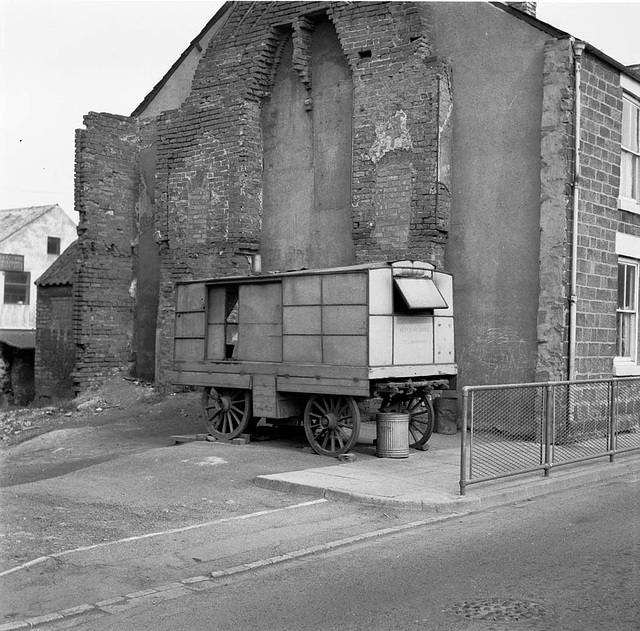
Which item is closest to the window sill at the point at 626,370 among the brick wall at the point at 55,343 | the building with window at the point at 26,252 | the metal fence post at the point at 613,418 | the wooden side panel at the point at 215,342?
the metal fence post at the point at 613,418

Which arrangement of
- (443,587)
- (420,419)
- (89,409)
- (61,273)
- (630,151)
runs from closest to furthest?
(443,587) → (420,419) → (630,151) → (89,409) → (61,273)

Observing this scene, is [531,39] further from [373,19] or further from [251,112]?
[251,112]

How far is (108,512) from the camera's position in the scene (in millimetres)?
9656

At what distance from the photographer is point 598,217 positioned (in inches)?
602

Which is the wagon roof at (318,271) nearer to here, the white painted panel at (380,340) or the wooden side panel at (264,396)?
the white painted panel at (380,340)

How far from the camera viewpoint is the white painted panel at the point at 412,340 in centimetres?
1290

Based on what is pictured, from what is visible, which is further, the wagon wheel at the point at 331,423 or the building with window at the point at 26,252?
the building with window at the point at 26,252

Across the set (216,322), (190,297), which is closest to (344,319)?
(216,322)

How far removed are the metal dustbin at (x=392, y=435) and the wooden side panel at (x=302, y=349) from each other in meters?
1.26

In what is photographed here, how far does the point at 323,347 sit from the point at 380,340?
89cm

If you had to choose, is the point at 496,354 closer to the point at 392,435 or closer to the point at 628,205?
the point at 392,435

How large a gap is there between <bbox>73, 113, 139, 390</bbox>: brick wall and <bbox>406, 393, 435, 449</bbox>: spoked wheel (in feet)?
30.5

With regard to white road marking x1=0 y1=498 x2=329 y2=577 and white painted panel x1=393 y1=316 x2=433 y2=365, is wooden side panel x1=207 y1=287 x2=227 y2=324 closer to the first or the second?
white painted panel x1=393 y1=316 x2=433 y2=365

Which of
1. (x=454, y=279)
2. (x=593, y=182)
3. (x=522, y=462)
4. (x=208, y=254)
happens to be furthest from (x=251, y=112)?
(x=522, y=462)
